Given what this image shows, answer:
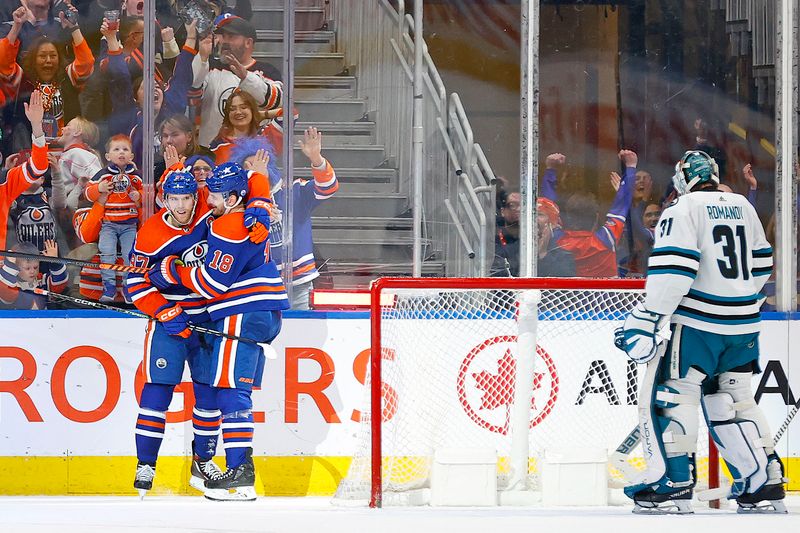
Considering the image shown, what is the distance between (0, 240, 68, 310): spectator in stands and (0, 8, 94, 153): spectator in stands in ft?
1.89

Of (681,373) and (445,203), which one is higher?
(445,203)

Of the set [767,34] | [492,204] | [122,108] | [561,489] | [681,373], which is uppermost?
[767,34]

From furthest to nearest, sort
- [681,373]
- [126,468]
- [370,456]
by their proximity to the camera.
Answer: [126,468], [370,456], [681,373]

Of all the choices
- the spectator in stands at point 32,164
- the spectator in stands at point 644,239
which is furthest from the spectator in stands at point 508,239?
the spectator in stands at point 32,164

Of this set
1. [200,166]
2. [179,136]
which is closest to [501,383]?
[200,166]

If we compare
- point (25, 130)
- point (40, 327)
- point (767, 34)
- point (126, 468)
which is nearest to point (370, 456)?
point (126, 468)

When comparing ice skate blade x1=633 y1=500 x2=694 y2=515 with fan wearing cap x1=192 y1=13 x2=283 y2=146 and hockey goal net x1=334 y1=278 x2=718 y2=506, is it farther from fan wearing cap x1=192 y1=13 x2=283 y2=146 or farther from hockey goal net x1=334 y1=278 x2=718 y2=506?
fan wearing cap x1=192 y1=13 x2=283 y2=146

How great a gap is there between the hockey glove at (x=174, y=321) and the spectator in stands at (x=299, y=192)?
0.63 metres

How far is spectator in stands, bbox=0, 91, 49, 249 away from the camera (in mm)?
5922

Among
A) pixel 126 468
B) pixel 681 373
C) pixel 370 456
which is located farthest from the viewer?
pixel 126 468

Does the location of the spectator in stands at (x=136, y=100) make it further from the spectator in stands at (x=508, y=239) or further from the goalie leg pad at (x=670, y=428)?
the goalie leg pad at (x=670, y=428)

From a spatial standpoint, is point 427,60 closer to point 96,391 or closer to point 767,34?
point 767,34

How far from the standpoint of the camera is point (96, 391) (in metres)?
5.77

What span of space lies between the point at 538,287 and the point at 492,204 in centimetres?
69
